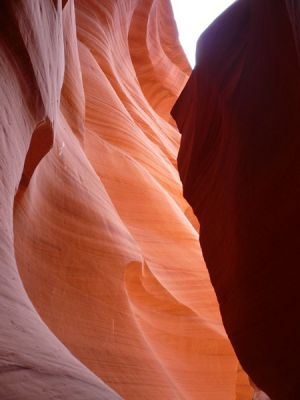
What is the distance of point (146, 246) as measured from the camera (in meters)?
7.30

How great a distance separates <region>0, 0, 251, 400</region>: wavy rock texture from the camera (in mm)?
2080

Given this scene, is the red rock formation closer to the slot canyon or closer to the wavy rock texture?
the slot canyon

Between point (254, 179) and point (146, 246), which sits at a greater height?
point (254, 179)

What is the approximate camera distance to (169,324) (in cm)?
656

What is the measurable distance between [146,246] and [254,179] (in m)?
3.52

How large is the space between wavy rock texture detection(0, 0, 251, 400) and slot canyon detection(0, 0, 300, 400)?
0.01 meters

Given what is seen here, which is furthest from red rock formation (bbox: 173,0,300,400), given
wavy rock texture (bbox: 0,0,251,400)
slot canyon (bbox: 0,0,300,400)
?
wavy rock texture (bbox: 0,0,251,400)

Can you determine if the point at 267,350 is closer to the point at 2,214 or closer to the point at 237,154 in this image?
the point at 237,154

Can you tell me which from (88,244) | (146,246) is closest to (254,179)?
(88,244)

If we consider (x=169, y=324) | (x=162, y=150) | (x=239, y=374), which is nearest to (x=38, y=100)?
(x=169, y=324)

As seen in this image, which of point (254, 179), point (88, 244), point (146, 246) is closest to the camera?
point (254, 179)

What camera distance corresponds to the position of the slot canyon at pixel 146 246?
2.48 metres

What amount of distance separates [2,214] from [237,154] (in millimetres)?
2465

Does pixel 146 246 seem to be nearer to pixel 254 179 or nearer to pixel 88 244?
pixel 88 244
